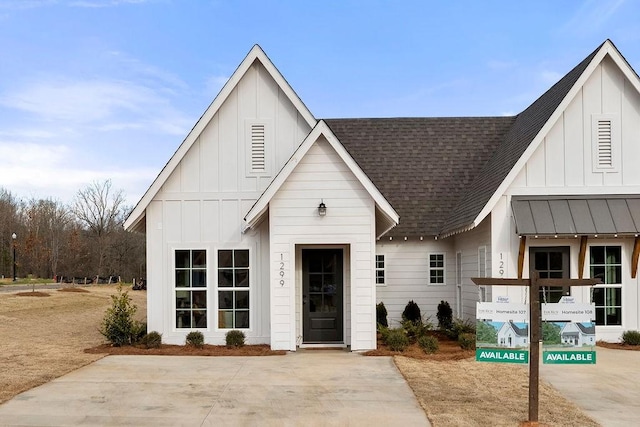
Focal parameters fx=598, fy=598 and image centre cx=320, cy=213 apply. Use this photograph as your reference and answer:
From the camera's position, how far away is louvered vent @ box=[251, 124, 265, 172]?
15109mm

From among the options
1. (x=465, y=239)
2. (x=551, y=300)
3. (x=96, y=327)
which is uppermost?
(x=465, y=239)

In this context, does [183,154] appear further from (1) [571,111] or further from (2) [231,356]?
(1) [571,111]

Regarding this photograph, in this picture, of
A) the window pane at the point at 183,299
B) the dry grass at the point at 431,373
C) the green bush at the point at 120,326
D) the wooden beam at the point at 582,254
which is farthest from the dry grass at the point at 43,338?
the wooden beam at the point at 582,254

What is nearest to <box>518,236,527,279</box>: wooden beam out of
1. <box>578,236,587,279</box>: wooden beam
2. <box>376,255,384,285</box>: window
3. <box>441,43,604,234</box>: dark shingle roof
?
<box>441,43,604,234</box>: dark shingle roof

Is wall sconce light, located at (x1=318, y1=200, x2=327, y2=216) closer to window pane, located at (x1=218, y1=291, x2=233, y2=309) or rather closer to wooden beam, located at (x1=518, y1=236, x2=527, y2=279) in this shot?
window pane, located at (x1=218, y1=291, x2=233, y2=309)

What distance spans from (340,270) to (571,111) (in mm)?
7007

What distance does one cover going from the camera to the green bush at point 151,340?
14281mm

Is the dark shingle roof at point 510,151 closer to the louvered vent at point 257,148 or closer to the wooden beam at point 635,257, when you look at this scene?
the wooden beam at point 635,257

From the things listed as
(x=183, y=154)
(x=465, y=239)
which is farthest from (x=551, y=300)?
(x=183, y=154)

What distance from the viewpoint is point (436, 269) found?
18.3 metres

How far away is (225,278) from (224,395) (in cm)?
559

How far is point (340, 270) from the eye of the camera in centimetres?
1462

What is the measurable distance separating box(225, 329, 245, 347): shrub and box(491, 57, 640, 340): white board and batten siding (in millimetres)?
6651

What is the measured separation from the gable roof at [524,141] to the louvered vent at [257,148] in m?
5.40
